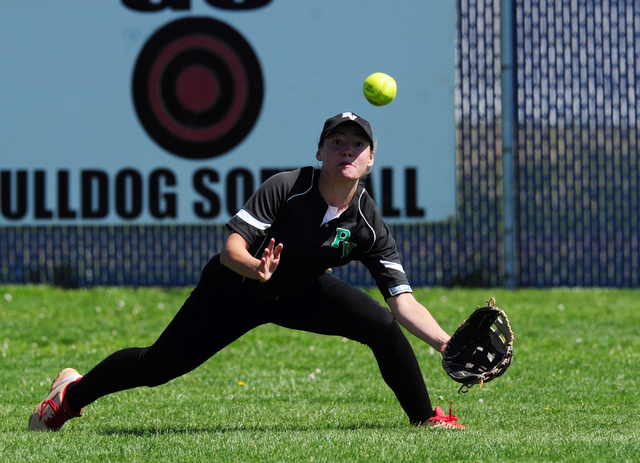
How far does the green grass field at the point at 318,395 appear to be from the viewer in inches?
179

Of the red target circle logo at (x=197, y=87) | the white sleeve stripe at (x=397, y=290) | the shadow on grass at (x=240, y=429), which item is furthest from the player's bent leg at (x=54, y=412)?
the red target circle logo at (x=197, y=87)

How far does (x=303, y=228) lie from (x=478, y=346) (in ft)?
3.64

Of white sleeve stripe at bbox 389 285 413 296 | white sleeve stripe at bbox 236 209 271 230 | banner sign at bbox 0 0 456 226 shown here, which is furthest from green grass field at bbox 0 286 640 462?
banner sign at bbox 0 0 456 226

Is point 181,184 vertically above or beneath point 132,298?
above

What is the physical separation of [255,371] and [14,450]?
314 cm

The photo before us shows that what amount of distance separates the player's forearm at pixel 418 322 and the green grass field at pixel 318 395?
0.48 m

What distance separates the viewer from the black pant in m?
5.00

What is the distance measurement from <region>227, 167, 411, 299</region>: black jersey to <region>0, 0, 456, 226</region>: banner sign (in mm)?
7444

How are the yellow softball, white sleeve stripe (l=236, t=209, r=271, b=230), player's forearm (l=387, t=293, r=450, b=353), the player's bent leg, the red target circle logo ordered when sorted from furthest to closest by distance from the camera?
the red target circle logo
the yellow softball
the player's bent leg
player's forearm (l=387, t=293, r=450, b=353)
white sleeve stripe (l=236, t=209, r=271, b=230)

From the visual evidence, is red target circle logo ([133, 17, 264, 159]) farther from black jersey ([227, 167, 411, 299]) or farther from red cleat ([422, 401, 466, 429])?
red cleat ([422, 401, 466, 429])

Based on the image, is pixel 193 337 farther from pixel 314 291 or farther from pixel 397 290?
pixel 397 290


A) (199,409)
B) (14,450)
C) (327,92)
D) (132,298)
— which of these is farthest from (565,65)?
(14,450)

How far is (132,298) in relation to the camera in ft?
38.2

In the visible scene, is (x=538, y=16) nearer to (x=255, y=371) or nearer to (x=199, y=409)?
(x=255, y=371)
